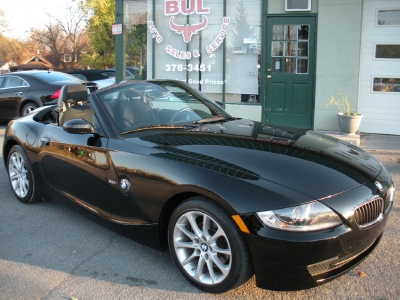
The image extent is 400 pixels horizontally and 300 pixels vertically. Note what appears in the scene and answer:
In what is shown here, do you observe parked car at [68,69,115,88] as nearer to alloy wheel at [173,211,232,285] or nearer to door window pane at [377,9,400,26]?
door window pane at [377,9,400,26]

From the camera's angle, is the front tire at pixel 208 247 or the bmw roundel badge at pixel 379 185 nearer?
the front tire at pixel 208 247

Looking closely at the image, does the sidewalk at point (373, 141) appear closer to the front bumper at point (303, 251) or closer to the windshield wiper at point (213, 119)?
the windshield wiper at point (213, 119)

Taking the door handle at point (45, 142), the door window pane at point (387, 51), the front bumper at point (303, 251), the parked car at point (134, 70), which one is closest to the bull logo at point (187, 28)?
the parked car at point (134, 70)

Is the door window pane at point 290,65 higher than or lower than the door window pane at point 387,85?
higher

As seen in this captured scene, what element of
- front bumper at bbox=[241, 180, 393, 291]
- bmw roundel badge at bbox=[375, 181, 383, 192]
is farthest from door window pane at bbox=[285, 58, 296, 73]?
front bumper at bbox=[241, 180, 393, 291]

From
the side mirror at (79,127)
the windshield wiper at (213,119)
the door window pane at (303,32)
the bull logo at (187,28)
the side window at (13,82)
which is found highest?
the bull logo at (187,28)

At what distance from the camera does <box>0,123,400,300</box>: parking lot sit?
3.14 metres

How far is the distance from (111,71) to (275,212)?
15.6 m

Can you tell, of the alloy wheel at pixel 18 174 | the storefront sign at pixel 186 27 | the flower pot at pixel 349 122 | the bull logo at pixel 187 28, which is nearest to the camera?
the alloy wheel at pixel 18 174

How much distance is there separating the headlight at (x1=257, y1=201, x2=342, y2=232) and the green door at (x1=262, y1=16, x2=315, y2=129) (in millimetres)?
7278

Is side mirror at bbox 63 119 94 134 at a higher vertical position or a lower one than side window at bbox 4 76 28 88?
lower

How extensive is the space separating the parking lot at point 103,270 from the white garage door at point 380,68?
535 cm

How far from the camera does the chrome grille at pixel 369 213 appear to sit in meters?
2.88

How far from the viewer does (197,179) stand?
3.04 metres
